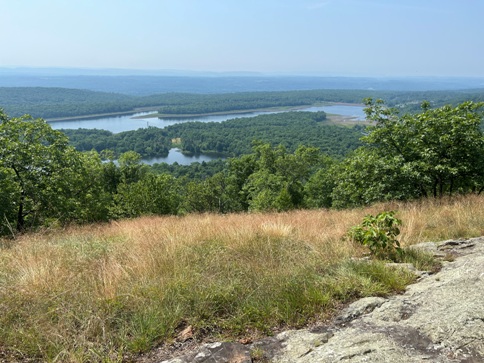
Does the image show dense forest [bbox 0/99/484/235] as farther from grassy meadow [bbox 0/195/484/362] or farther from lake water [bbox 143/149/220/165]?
lake water [bbox 143/149/220/165]

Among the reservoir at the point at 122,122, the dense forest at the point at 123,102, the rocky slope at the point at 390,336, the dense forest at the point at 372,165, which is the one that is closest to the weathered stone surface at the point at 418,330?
the rocky slope at the point at 390,336

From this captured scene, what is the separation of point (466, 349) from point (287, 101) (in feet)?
658

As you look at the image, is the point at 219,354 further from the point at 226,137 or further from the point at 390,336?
the point at 226,137

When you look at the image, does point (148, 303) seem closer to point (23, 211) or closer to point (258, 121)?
point (23, 211)

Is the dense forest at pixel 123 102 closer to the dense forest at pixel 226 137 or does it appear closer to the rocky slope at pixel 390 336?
the dense forest at pixel 226 137

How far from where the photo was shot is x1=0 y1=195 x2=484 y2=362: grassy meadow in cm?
264

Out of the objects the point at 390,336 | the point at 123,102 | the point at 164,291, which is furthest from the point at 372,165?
the point at 123,102

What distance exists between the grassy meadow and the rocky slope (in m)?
0.20

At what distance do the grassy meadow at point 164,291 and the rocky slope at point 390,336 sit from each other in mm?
197

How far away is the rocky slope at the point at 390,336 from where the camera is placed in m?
2.37

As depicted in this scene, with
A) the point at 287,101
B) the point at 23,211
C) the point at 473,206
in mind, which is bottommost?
the point at 23,211

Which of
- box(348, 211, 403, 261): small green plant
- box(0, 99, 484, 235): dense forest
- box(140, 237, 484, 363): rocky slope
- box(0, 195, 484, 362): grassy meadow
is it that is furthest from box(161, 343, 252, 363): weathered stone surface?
box(0, 99, 484, 235): dense forest

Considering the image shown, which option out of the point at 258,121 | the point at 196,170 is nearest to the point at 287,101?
the point at 258,121

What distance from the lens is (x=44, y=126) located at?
13250 mm
